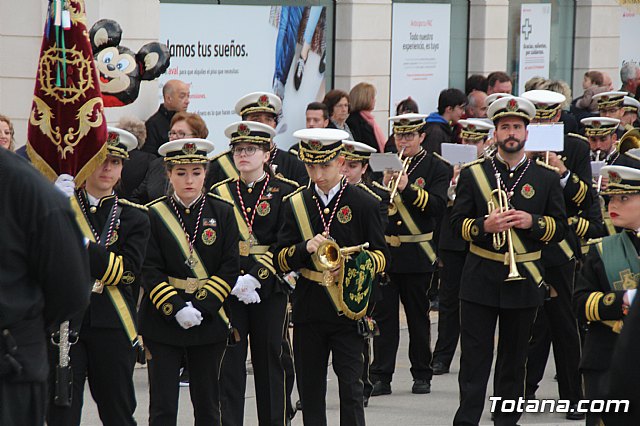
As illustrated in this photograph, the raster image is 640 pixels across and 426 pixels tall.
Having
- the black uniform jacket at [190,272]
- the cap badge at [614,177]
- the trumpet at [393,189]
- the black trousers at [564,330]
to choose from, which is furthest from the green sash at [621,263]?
the trumpet at [393,189]

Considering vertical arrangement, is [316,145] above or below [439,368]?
above

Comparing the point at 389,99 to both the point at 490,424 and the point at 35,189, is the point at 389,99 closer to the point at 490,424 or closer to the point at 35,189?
the point at 490,424

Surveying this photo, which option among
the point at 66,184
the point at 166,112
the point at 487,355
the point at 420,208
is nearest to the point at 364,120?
the point at 166,112

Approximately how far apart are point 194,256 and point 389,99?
1013 cm

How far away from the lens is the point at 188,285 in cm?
793

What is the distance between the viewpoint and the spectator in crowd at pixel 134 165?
10.9 meters

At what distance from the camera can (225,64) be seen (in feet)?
48.7

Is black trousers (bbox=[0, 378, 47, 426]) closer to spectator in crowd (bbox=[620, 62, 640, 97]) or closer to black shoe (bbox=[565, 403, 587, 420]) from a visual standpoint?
black shoe (bbox=[565, 403, 587, 420])

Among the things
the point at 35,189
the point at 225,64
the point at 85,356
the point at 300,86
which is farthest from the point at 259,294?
the point at 300,86

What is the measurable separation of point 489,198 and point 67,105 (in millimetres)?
2858

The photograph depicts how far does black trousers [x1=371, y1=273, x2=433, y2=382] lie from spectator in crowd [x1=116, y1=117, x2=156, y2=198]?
2185mm

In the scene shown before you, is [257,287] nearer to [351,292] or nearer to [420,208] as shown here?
[351,292]

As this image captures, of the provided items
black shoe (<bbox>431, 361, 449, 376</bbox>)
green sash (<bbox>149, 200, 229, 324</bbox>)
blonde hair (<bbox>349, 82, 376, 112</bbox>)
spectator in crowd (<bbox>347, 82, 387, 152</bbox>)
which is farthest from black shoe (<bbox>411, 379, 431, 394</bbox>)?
blonde hair (<bbox>349, 82, 376, 112</bbox>)

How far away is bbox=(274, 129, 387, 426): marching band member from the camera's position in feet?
27.0
